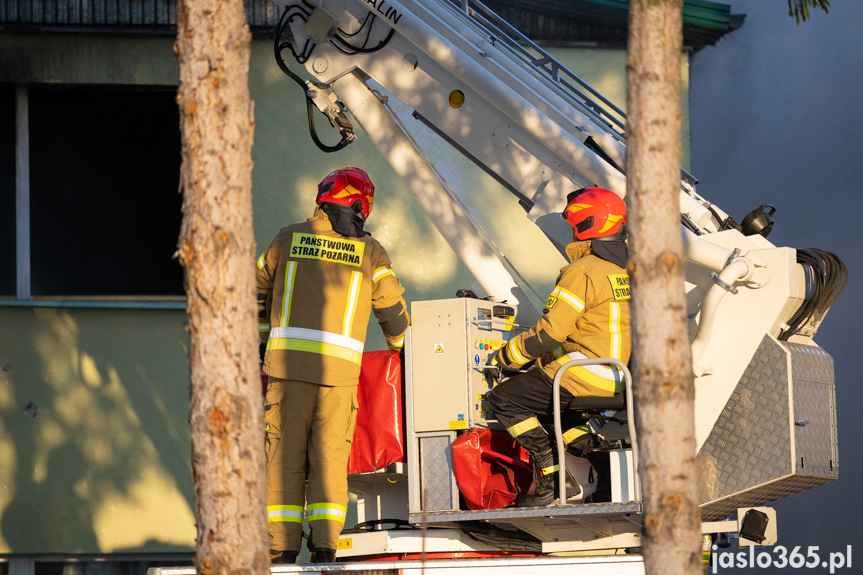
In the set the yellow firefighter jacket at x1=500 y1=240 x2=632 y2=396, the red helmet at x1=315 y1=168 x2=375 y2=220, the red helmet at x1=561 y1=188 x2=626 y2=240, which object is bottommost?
the yellow firefighter jacket at x1=500 y1=240 x2=632 y2=396

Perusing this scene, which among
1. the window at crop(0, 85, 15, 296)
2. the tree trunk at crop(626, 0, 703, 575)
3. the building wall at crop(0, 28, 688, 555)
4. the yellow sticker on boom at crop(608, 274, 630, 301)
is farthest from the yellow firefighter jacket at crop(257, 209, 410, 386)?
the window at crop(0, 85, 15, 296)

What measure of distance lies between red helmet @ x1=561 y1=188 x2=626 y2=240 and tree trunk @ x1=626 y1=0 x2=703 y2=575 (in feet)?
7.17

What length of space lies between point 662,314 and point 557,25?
305 inches

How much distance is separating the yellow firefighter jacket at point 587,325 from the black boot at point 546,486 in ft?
1.26

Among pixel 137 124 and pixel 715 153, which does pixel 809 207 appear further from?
pixel 137 124

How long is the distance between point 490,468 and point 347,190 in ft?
5.65

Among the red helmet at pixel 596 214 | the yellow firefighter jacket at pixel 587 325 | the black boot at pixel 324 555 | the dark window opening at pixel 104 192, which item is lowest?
the black boot at pixel 324 555

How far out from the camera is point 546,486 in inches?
229

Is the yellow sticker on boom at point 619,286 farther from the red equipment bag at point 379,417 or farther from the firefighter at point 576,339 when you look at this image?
the red equipment bag at point 379,417

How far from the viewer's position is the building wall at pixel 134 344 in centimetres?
1020

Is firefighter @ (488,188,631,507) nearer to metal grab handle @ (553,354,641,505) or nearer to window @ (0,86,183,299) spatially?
metal grab handle @ (553,354,641,505)

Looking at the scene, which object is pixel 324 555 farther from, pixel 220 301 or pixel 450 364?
pixel 220 301

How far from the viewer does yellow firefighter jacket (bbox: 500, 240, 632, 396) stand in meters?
5.79

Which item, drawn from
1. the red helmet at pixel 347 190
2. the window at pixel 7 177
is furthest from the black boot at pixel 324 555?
the window at pixel 7 177
